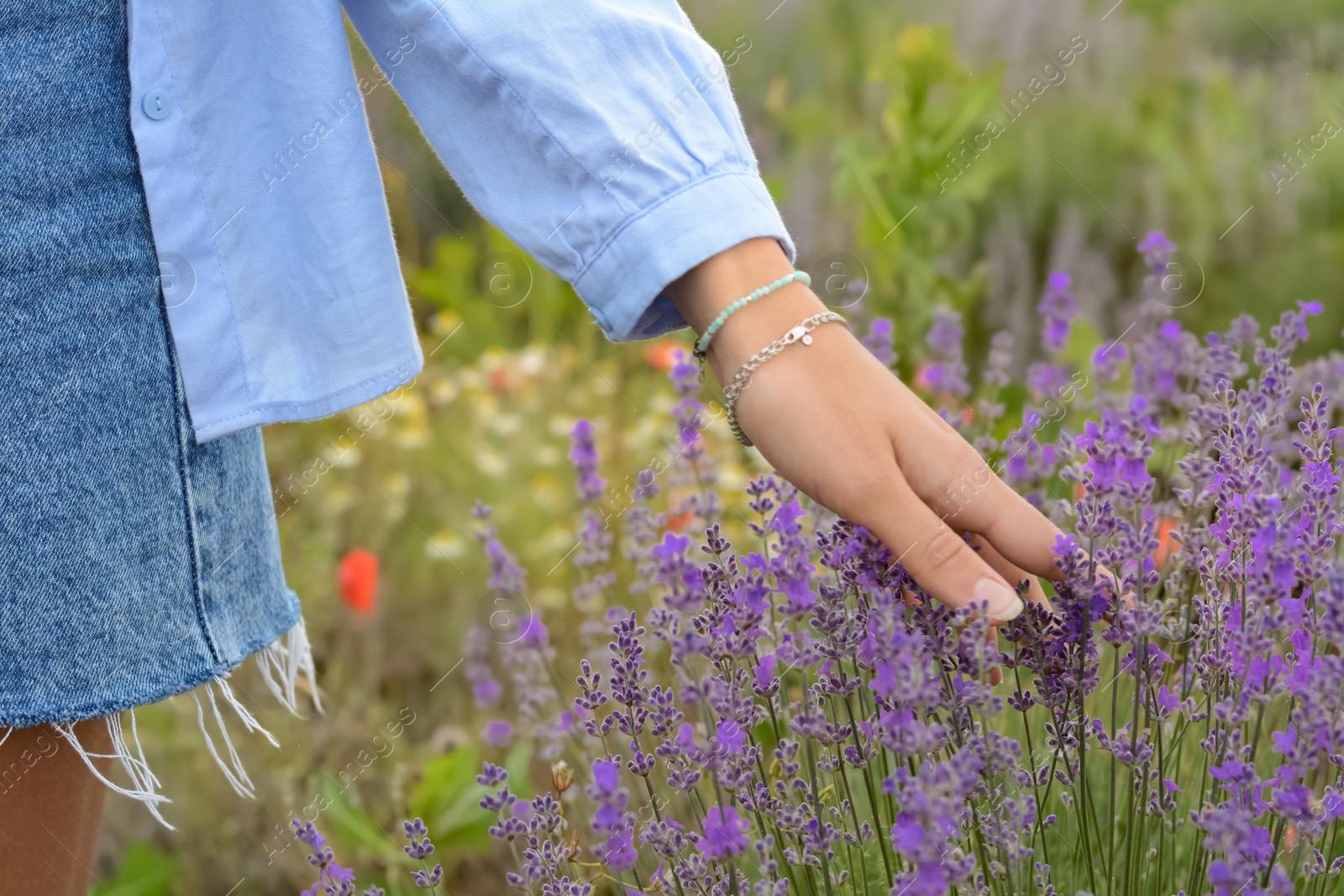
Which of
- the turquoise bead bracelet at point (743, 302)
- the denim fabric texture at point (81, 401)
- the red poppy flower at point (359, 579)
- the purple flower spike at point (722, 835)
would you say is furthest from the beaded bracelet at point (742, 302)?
the red poppy flower at point (359, 579)

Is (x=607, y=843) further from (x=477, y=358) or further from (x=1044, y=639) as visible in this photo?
(x=477, y=358)

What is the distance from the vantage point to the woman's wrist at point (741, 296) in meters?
0.94

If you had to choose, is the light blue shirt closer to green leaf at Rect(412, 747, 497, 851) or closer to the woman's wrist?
the woman's wrist

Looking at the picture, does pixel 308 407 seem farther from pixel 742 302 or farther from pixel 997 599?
pixel 997 599

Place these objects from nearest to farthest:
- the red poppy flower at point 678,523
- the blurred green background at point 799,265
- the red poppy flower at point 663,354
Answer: the red poppy flower at point 678,523 → the blurred green background at point 799,265 → the red poppy flower at point 663,354

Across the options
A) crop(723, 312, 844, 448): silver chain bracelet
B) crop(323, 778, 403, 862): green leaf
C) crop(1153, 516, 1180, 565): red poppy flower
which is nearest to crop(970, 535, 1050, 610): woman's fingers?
crop(723, 312, 844, 448): silver chain bracelet

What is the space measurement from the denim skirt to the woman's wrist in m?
0.52

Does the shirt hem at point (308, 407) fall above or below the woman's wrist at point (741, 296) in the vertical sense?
below

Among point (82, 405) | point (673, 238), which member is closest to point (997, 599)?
point (673, 238)

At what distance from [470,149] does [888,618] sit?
0.55 metres

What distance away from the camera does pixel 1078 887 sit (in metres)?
1.21

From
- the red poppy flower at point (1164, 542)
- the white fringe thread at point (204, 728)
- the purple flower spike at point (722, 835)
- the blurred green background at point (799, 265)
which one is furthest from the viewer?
the blurred green background at point (799, 265)

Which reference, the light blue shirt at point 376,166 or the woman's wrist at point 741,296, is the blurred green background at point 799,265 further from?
the woman's wrist at point 741,296

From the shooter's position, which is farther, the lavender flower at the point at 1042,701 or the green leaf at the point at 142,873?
the green leaf at the point at 142,873
